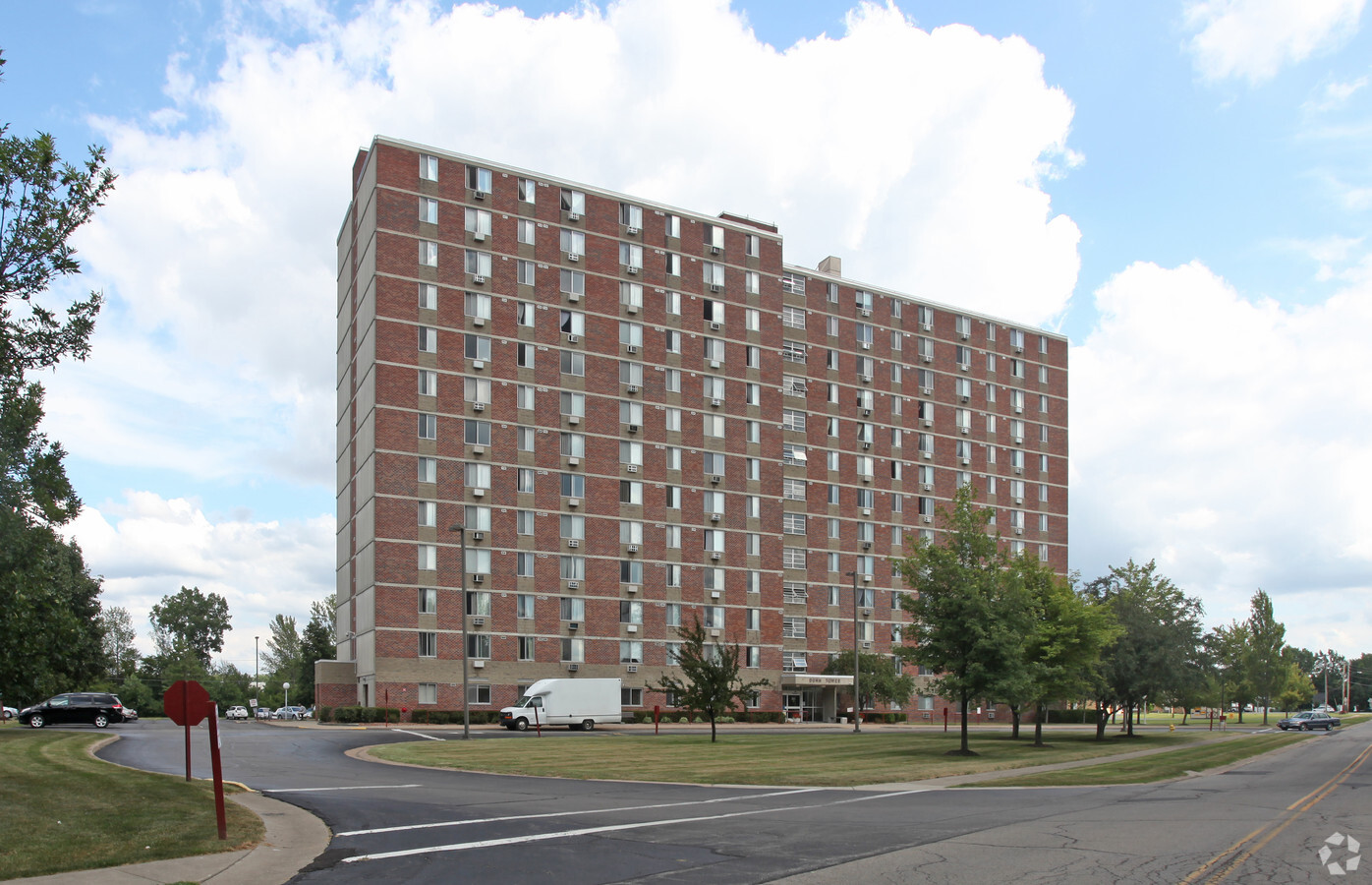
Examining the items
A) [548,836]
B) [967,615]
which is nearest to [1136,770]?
[967,615]

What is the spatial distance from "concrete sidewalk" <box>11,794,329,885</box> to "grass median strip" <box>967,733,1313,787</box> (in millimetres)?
16668

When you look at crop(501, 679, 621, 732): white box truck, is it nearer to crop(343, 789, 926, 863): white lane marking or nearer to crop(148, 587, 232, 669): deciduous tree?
crop(343, 789, 926, 863): white lane marking

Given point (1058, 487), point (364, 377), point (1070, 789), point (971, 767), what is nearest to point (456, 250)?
point (364, 377)

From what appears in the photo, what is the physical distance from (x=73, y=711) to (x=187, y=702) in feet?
134

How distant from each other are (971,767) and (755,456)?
50.3 metres

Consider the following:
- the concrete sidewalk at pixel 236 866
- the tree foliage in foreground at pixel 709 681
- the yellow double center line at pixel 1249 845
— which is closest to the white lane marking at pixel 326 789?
the concrete sidewalk at pixel 236 866

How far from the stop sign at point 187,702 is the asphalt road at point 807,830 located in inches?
102

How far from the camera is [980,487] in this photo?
97.4 m

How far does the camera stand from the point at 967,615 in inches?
1484

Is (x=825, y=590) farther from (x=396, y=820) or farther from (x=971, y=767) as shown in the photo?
(x=396, y=820)

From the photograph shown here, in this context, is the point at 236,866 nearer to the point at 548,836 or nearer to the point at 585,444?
the point at 548,836

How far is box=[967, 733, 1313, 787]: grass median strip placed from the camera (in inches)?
1045

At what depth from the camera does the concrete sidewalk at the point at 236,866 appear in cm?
1130

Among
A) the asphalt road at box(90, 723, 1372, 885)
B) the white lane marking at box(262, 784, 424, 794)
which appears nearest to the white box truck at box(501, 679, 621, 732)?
the asphalt road at box(90, 723, 1372, 885)
